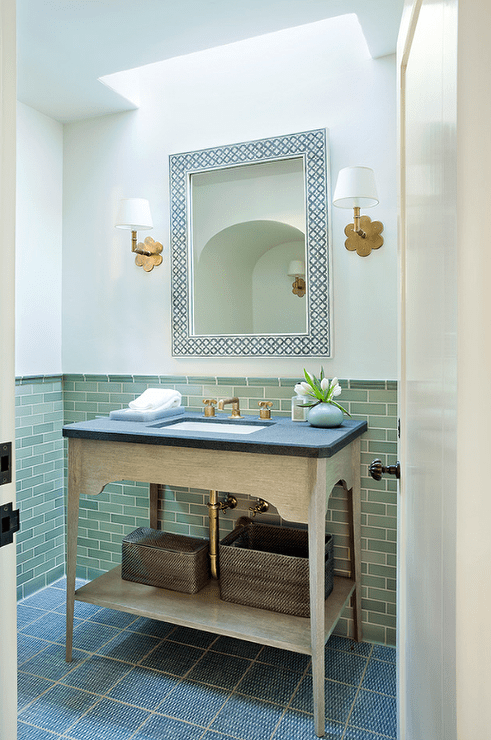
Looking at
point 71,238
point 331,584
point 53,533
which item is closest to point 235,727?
point 331,584

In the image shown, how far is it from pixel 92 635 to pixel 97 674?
302 mm

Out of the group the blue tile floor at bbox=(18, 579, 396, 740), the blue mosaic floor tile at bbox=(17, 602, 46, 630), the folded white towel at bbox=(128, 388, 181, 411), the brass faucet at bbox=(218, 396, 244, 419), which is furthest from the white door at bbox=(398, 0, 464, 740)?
the blue mosaic floor tile at bbox=(17, 602, 46, 630)

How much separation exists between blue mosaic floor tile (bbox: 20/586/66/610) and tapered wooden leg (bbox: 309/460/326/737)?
1471 mm

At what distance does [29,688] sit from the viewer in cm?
191

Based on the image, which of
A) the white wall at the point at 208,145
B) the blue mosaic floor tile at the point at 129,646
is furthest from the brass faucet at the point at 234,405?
the blue mosaic floor tile at the point at 129,646

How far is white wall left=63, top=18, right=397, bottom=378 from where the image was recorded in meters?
2.15

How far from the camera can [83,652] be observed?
2.13m

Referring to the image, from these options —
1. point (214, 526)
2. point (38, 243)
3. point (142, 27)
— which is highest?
point (142, 27)

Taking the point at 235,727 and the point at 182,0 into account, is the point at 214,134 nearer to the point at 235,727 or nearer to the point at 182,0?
the point at 182,0

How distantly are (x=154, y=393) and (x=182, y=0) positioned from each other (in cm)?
155

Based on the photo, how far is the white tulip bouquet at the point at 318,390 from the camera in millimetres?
2049

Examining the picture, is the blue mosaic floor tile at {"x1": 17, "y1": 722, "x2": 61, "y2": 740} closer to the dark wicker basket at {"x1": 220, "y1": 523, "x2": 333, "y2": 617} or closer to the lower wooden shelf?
the lower wooden shelf

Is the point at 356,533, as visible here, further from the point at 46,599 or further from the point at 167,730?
the point at 46,599

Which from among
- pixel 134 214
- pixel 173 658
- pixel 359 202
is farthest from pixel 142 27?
pixel 173 658
